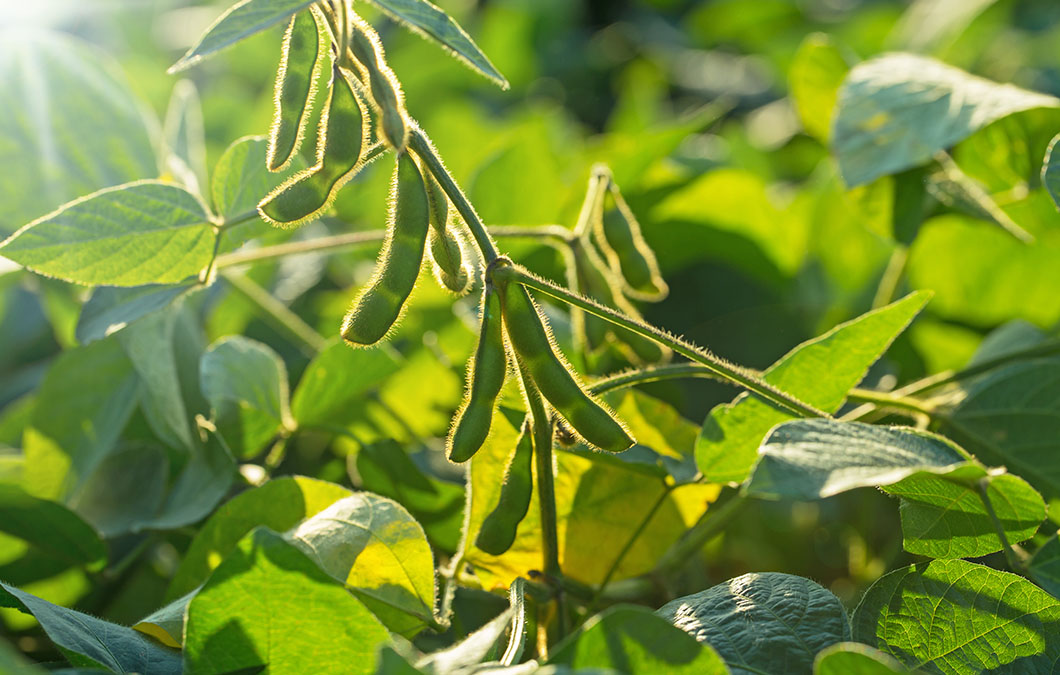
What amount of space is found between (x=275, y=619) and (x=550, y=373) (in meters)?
0.18

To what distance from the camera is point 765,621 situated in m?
0.50

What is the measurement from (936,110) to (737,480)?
0.41 m

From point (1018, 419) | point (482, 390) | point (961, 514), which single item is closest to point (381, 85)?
point (482, 390)

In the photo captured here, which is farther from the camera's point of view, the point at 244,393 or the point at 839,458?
the point at 244,393

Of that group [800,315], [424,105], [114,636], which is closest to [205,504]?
[114,636]

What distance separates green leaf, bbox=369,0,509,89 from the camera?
1.57 feet

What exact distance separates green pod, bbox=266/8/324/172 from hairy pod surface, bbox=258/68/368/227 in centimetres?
2

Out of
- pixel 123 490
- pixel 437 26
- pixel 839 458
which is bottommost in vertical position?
pixel 123 490

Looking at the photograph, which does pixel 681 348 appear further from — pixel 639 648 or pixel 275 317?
pixel 275 317

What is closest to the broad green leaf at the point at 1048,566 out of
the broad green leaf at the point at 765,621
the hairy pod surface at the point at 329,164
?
the broad green leaf at the point at 765,621

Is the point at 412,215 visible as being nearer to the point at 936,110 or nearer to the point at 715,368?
the point at 715,368

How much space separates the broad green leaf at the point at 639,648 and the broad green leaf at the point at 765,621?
0.06m

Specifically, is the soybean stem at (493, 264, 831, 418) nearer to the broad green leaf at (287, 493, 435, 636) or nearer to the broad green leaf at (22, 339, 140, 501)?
the broad green leaf at (287, 493, 435, 636)

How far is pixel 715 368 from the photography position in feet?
1.80
